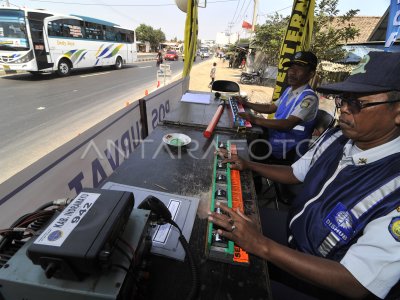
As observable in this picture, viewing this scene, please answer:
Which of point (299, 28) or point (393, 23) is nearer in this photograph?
point (393, 23)

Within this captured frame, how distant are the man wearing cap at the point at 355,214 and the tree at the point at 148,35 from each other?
56765 mm

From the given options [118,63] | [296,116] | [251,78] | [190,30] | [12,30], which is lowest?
[251,78]

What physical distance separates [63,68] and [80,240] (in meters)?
14.6

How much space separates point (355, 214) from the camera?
1.01 m

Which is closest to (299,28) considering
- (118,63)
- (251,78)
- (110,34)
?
(251,78)

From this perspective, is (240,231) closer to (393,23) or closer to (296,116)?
(296,116)

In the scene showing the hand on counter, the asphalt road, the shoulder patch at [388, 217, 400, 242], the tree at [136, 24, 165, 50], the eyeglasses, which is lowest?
the asphalt road

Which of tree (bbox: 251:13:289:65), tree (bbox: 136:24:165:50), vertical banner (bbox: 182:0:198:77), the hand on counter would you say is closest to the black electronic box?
the hand on counter

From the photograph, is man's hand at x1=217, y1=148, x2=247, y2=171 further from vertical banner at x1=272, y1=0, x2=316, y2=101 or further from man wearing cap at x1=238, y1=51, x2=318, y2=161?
vertical banner at x1=272, y1=0, x2=316, y2=101

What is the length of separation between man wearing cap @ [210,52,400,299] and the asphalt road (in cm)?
414

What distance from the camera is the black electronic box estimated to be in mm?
570

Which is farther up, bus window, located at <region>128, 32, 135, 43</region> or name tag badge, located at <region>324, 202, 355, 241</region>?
bus window, located at <region>128, 32, 135, 43</region>

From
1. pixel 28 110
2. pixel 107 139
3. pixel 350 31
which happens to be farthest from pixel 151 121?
pixel 350 31

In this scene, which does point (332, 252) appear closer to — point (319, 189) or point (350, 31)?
point (319, 189)
